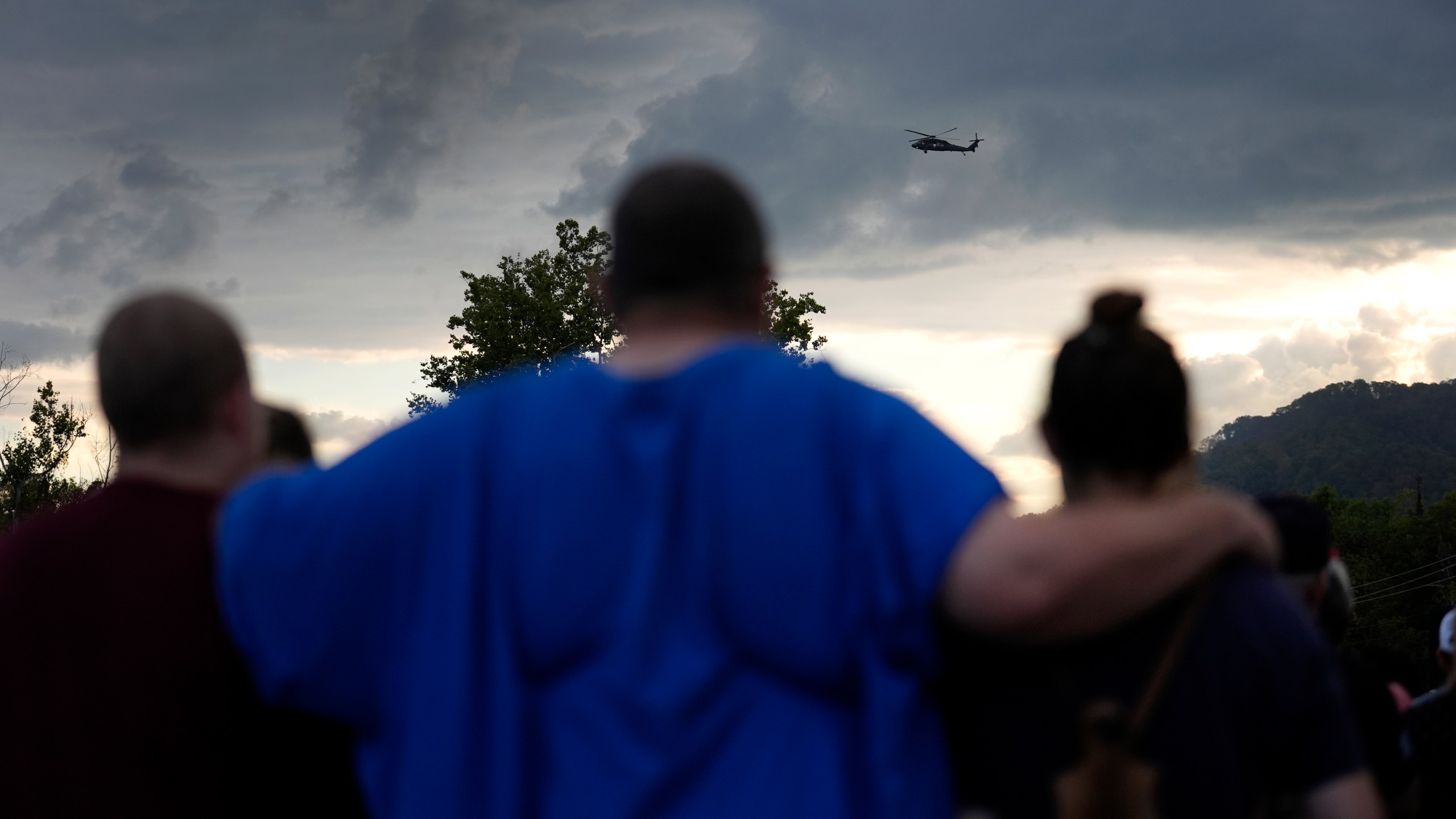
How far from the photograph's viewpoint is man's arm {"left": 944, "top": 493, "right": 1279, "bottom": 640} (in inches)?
67.9

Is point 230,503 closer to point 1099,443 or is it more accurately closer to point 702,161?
point 702,161

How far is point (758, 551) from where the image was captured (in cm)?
177

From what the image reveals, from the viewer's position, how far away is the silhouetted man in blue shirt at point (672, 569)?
1.77 meters

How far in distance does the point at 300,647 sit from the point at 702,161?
1031 millimetres

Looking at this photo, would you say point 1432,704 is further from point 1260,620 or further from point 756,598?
point 756,598

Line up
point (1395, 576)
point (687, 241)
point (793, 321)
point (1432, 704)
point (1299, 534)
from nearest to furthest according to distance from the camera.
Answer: point (687, 241), point (1299, 534), point (1432, 704), point (793, 321), point (1395, 576)

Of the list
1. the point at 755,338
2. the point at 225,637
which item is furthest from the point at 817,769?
the point at 225,637

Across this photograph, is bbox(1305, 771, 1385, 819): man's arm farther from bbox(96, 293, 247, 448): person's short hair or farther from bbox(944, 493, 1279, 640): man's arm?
bbox(96, 293, 247, 448): person's short hair

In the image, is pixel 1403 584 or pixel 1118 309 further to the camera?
pixel 1403 584

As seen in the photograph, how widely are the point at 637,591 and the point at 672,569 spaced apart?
0.06m

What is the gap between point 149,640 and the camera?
237cm

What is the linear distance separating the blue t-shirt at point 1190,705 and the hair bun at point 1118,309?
1.45ft

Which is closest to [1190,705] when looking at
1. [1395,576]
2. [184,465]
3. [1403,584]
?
[184,465]

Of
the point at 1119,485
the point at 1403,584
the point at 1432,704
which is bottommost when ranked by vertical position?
the point at 1403,584
